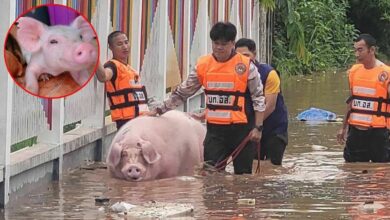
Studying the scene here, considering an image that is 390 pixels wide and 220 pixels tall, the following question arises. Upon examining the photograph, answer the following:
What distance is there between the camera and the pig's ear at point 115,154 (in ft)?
33.6

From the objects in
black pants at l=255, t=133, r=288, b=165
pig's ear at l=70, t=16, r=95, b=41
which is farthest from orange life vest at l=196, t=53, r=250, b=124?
pig's ear at l=70, t=16, r=95, b=41

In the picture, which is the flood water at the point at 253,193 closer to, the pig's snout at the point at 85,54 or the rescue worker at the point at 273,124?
the rescue worker at the point at 273,124

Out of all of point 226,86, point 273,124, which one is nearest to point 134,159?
point 226,86

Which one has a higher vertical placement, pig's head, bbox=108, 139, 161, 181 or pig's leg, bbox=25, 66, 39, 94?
pig's leg, bbox=25, 66, 39, 94

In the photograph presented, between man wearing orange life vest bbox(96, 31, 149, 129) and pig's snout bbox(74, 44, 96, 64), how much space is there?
2.88 meters

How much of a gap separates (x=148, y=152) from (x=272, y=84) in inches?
63.6

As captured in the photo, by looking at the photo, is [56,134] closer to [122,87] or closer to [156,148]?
[156,148]

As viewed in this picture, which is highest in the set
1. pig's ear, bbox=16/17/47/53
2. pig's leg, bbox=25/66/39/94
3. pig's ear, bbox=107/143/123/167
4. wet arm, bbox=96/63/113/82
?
pig's ear, bbox=16/17/47/53

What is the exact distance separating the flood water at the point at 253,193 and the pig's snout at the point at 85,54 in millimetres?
1231

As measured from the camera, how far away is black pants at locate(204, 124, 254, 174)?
10.4 meters

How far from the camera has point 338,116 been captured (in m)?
18.4

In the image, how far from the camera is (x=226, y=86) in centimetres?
1034

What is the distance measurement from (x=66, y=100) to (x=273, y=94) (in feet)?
7.01

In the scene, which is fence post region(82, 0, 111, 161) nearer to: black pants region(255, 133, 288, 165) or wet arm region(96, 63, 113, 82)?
wet arm region(96, 63, 113, 82)
